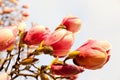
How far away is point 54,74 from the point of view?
1.30 m

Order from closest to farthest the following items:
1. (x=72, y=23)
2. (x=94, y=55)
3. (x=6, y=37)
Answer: (x=6, y=37)
(x=94, y=55)
(x=72, y=23)

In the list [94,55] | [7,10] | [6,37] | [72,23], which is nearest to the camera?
[6,37]

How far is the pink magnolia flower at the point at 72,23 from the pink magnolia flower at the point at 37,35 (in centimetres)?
12

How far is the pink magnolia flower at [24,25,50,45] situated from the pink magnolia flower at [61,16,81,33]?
0.12m

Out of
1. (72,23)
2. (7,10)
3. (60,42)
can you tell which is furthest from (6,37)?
(7,10)

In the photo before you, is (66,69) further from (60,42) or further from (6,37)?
(6,37)

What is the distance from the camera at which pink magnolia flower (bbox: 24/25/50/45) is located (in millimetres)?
1281

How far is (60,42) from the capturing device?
4.04ft

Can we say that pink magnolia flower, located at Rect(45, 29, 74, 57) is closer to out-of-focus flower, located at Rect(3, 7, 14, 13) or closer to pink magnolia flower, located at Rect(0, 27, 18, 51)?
pink magnolia flower, located at Rect(0, 27, 18, 51)

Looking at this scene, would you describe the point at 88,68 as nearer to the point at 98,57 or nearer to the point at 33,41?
the point at 98,57

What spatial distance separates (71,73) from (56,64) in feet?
0.21

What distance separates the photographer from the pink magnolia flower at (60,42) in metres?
1.22

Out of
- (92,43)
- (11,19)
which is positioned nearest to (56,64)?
(92,43)

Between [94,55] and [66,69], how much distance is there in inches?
4.2
